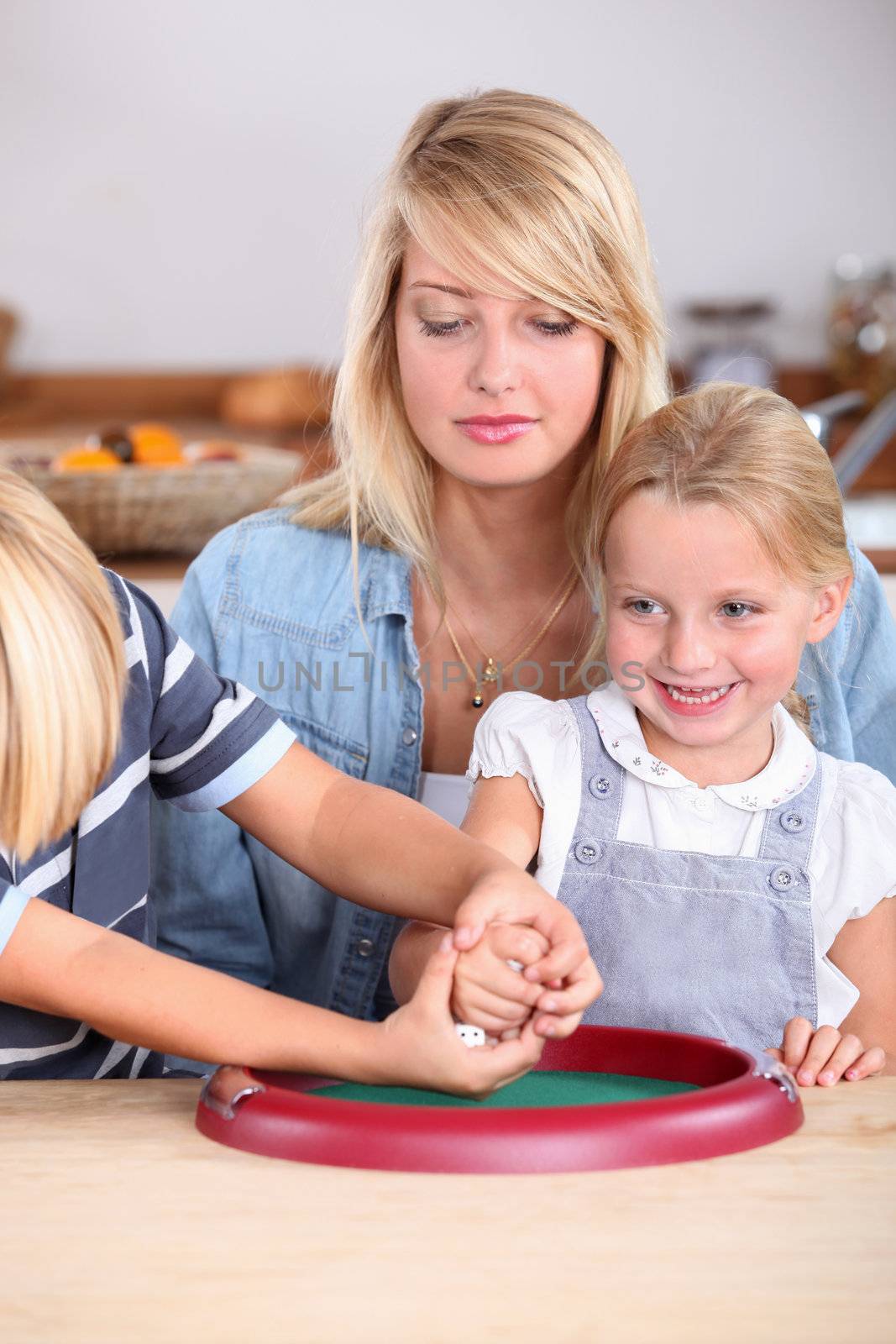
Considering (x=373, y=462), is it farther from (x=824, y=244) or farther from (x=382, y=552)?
(x=824, y=244)

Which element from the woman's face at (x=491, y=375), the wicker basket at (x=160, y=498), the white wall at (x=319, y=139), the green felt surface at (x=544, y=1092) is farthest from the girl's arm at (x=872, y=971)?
the white wall at (x=319, y=139)

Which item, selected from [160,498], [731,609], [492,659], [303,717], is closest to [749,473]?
[731,609]

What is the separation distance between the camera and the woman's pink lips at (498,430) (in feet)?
4.65

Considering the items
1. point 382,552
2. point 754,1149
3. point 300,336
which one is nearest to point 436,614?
point 382,552

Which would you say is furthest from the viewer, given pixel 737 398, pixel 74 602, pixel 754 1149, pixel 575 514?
pixel 575 514

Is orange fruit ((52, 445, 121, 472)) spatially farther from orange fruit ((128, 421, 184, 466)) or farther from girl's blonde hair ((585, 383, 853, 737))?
girl's blonde hair ((585, 383, 853, 737))

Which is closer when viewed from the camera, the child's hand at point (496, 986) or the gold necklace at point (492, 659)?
the child's hand at point (496, 986)

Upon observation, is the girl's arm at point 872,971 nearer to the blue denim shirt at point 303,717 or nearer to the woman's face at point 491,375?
the blue denim shirt at point 303,717

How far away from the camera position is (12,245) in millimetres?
4328

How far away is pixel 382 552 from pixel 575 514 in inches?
8.0

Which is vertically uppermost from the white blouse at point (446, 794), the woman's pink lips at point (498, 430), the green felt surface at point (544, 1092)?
the woman's pink lips at point (498, 430)

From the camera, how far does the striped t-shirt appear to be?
1.11 m

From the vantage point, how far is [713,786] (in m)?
1.26

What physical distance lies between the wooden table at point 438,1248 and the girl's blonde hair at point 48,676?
19 centimetres
